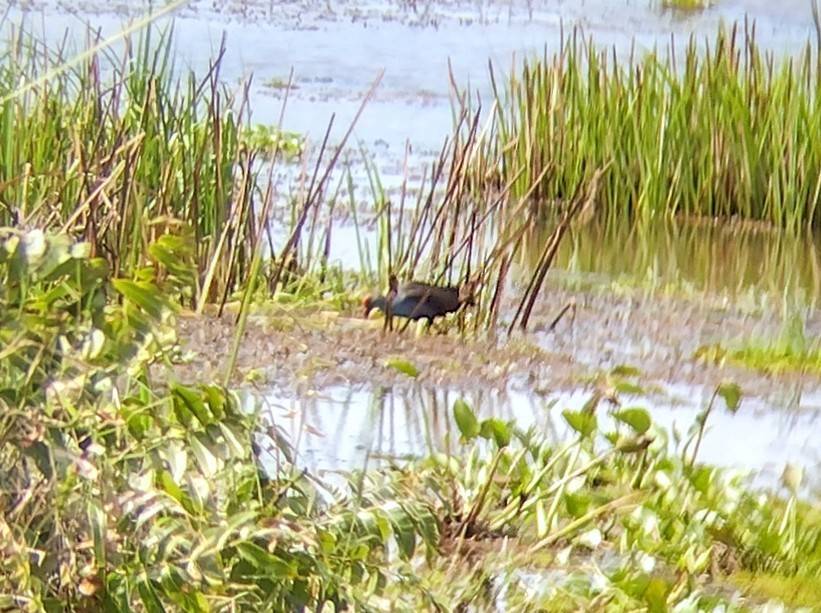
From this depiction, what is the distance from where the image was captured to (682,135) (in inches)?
233

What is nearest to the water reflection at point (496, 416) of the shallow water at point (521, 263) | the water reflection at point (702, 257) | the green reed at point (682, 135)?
the shallow water at point (521, 263)

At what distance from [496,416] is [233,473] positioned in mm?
1631

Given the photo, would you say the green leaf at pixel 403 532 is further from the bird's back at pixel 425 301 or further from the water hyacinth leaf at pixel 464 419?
the bird's back at pixel 425 301

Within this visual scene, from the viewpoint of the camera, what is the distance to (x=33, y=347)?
5.50 feet

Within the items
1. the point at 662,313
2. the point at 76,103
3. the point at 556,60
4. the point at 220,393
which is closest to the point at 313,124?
the point at 556,60

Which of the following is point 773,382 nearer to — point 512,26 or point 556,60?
point 556,60

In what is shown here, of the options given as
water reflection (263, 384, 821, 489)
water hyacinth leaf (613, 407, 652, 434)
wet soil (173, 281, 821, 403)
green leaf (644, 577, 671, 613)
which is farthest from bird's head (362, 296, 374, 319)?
green leaf (644, 577, 671, 613)

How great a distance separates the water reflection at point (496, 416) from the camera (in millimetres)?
2959

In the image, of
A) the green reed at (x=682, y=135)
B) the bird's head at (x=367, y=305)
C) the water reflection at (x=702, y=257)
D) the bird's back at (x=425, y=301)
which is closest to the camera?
the bird's back at (x=425, y=301)

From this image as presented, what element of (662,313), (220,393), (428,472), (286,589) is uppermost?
(220,393)

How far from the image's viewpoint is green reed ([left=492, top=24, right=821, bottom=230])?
5.89 meters

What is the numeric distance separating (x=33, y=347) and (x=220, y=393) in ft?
0.67

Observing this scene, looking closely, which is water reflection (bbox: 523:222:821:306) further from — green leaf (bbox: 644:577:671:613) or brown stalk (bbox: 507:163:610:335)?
green leaf (bbox: 644:577:671:613)

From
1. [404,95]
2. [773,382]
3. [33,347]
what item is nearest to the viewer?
[33,347]
